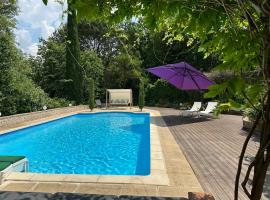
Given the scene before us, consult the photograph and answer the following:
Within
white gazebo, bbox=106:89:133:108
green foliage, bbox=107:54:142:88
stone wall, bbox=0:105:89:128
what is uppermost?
green foliage, bbox=107:54:142:88

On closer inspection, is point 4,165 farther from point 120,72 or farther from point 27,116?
point 120,72

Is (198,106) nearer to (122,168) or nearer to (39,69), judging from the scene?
(122,168)

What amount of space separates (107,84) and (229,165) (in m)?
23.8

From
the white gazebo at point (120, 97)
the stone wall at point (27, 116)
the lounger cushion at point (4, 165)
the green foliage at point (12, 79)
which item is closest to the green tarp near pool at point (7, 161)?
the lounger cushion at point (4, 165)

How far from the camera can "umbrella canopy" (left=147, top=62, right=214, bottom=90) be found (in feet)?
48.8

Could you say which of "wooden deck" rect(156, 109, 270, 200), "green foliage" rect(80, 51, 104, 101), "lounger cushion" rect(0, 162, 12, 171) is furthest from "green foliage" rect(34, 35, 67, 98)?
"lounger cushion" rect(0, 162, 12, 171)

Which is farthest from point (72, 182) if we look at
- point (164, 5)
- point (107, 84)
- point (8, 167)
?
point (107, 84)

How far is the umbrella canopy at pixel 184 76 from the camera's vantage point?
1486 centimetres

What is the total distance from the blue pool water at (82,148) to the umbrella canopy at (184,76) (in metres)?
2.83

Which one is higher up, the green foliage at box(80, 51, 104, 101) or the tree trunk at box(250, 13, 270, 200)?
the green foliage at box(80, 51, 104, 101)

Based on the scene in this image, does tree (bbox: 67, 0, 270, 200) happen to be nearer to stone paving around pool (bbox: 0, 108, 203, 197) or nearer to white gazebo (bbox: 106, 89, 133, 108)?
stone paving around pool (bbox: 0, 108, 203, 197)

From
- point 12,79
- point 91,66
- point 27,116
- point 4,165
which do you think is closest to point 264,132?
point 4,165

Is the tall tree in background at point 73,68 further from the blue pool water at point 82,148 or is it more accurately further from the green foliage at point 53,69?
the blue pool water at point 82,148

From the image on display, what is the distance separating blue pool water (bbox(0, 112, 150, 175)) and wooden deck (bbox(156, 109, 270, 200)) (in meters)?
1.25
